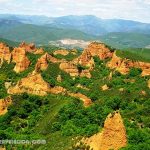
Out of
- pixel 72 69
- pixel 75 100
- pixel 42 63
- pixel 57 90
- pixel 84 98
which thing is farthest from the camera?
pixel 72 69

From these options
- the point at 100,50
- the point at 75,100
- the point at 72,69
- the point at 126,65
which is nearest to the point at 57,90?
the point at 75,100

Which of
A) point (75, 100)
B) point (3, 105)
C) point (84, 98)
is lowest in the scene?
point (84, 98)

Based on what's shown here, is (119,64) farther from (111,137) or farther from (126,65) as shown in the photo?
(111,137)

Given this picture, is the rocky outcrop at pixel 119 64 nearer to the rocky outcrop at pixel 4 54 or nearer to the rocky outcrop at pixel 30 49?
the rocky outcrop at pixel 30 49

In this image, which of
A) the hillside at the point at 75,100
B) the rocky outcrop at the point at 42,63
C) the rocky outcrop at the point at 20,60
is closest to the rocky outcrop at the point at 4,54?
the hillside at the point at 75,100

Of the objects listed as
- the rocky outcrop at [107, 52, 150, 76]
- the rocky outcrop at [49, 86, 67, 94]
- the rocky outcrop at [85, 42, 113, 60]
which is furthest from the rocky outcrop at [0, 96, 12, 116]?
the rocky outcrop at [85, 42, 113, 60]

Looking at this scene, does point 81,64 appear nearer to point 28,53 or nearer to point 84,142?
point 28,53

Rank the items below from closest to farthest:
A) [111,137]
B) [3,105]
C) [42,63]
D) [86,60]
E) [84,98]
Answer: [111,137], [3,105], [84,98], [42,63], [86,60]
